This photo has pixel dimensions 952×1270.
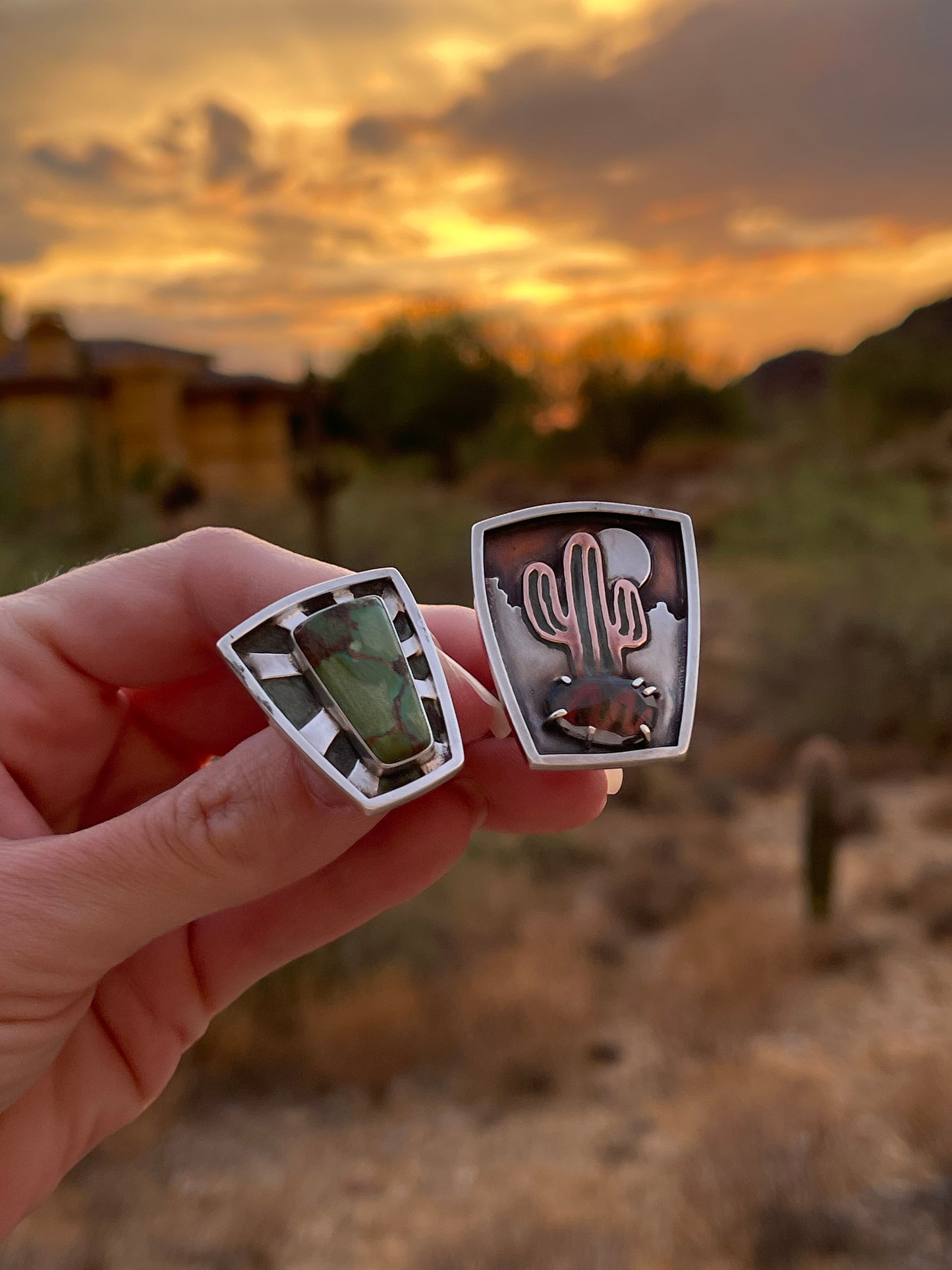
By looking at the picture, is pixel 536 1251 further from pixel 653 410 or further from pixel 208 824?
pixel 653 410

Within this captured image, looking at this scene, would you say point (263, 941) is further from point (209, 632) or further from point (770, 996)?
point (770, 996)

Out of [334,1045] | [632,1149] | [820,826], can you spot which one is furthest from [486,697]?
[820,826]

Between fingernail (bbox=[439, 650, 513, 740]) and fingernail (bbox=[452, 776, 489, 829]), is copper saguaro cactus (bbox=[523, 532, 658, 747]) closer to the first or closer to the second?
fingernail (bbox=[439, 650, 513, 740])

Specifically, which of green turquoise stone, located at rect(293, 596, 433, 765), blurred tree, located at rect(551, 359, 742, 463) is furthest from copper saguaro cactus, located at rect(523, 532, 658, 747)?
blurred tree, located at rect(551, 359, 742, 463)

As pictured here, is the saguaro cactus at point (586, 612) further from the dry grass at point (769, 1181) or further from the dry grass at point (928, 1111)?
the dry grass at point (928, 1111)

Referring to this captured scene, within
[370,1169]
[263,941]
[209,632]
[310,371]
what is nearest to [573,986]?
[370,1169]

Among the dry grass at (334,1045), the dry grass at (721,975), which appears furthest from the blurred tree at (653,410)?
the dry grass at (334,1045)
